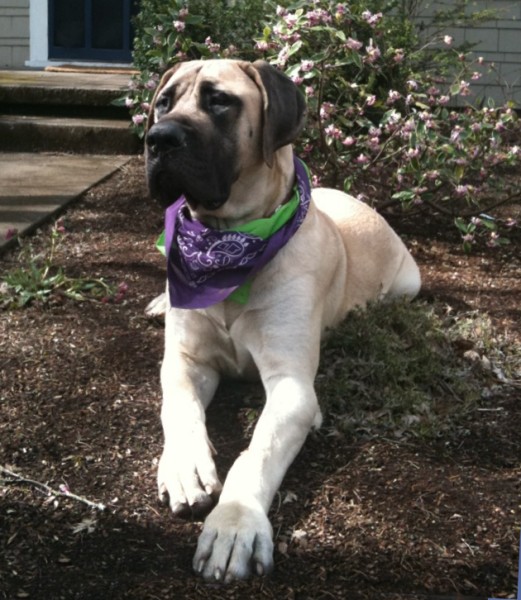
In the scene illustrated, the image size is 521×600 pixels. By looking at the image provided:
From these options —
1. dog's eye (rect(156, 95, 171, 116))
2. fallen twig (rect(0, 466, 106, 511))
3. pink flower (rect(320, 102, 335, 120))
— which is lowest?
fallen twig (rect(0, 466, 106, 511))

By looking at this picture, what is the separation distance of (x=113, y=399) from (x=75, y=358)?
0.40 metres

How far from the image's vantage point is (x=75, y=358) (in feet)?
13.4

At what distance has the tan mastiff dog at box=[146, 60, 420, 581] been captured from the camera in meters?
3.30

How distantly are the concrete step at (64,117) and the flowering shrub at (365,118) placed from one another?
1.45 meters

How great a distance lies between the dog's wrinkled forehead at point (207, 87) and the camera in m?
3.53

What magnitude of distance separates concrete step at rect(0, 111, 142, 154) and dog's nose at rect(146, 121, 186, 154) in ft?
15.8

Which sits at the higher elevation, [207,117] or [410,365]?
[207,117]

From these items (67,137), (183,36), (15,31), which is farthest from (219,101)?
(15,31)

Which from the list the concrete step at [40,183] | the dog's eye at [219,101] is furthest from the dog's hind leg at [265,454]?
the concrete step at [40,183]

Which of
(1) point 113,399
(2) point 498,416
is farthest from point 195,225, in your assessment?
(2) point 498,416

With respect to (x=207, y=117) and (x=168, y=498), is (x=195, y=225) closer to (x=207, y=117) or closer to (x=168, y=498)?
(x=207, y=117)

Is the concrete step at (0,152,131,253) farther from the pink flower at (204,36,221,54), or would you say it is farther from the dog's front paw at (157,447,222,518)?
the dog's front paw at (157,447,222,518)

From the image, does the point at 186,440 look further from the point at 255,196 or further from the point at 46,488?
the point at 255,196

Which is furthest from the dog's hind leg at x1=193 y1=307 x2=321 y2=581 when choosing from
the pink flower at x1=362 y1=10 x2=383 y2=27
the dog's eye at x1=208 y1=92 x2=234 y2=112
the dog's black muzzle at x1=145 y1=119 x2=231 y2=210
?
the pink flower at x1=362 y1=10 x2=383 y2=27
